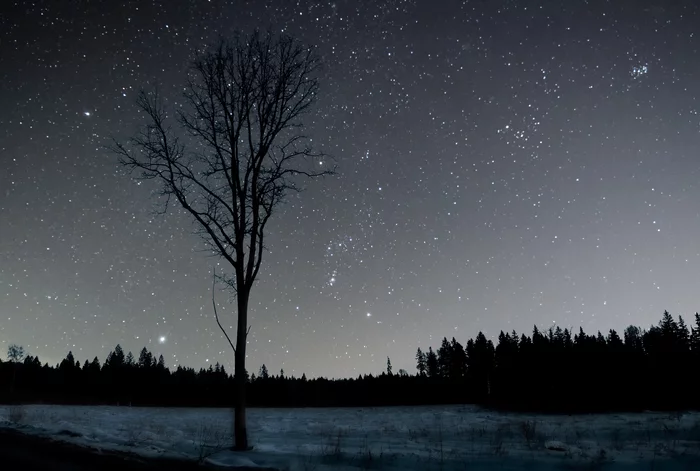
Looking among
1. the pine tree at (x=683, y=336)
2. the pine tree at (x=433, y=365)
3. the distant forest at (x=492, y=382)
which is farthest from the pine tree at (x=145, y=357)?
the pine tree at (x=683, y=336)

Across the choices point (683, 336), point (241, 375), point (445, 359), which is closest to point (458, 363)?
point (445, 359)

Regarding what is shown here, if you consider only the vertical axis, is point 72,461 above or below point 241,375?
below

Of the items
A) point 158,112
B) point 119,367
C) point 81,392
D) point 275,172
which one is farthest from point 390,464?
point 119,367

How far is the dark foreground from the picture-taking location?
20.3 feet

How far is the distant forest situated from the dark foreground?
149 ft

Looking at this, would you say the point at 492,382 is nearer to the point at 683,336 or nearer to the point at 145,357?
the point at 683,336

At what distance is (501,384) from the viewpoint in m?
75.9

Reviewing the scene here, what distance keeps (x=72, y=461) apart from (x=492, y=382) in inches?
3263

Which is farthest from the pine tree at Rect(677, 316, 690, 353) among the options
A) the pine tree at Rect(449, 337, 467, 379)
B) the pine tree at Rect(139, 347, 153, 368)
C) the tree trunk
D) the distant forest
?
the pine tree at Rect(139, 347, 153, 368)

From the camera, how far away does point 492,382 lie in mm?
80312

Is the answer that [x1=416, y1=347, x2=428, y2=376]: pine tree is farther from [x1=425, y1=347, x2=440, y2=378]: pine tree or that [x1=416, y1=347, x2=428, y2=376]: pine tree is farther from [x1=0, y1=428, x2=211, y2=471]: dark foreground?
[x1=0, y1=428, x2=211, y2=471]: dark foreground

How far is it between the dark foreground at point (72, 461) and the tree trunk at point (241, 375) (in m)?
1.88

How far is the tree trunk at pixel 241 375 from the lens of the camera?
28.9 feet

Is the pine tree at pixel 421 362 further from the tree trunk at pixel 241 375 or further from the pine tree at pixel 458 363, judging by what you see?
the tree trunk at pixel 241 375
